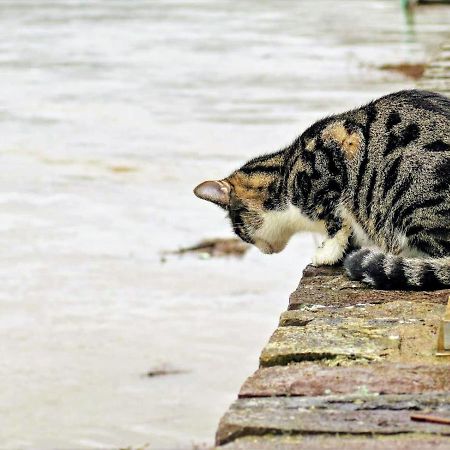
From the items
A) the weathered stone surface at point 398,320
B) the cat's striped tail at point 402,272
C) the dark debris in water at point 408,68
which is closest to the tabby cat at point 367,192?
the cat's striped tail at point 402,272

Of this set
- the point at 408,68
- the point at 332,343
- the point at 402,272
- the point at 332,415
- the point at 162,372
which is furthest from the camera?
the point at 408,68

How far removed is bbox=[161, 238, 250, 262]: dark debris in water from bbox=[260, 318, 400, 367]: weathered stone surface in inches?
194

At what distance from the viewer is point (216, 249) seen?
881 cm

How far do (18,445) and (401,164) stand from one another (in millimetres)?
2381

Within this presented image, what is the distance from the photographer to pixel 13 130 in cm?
1307

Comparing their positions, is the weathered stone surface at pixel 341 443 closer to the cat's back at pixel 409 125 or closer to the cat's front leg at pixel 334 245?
the cat's back at pixel 409 125

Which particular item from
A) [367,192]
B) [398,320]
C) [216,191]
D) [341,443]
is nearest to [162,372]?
[216,191]

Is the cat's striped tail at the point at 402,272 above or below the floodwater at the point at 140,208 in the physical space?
above

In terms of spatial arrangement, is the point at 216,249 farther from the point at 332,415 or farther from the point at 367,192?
the point at 332,415

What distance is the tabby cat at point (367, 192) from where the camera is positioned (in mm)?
4406

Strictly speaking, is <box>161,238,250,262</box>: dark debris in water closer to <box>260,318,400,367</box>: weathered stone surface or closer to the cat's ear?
the cat's ear

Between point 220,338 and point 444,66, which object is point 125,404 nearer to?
point 220,338

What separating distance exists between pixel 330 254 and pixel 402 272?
0.67 metres

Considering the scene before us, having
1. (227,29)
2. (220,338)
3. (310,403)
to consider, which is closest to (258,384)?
(310,403)
